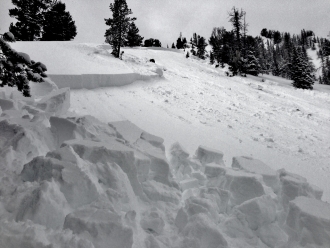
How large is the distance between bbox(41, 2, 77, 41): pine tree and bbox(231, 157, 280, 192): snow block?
30.7 meters

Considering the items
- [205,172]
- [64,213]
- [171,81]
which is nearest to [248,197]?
[205,172]

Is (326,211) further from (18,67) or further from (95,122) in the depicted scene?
(18,67)

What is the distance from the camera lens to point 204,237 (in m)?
2.53

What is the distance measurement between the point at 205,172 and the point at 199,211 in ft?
4.36

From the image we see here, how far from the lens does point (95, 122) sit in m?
5.03

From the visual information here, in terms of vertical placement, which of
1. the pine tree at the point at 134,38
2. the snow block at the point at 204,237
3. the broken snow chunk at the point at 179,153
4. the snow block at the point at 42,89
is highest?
the pine tree at the point at 134,38

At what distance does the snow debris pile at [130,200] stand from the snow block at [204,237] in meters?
0.01

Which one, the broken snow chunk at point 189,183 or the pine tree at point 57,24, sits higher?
the pine tree at point 57,24

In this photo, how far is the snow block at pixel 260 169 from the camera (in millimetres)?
3830

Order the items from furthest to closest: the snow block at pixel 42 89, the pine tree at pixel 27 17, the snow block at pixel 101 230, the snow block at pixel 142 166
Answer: the pine tree at pixel 27 17 → the snow block at pixel 42 89 → the snow block at pixel 142 166 → the snow block at pixel 101 230

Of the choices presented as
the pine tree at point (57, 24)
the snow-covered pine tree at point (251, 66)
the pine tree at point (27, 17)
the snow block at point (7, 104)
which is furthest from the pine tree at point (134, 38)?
the snow block at point (7, 104)

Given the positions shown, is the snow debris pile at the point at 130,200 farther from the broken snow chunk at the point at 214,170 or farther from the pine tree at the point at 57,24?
the pine tree at the point at 57,24

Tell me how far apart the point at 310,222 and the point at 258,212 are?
0.62 m

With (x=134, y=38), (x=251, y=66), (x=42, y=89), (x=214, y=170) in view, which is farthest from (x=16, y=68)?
(x=134, y=38)
